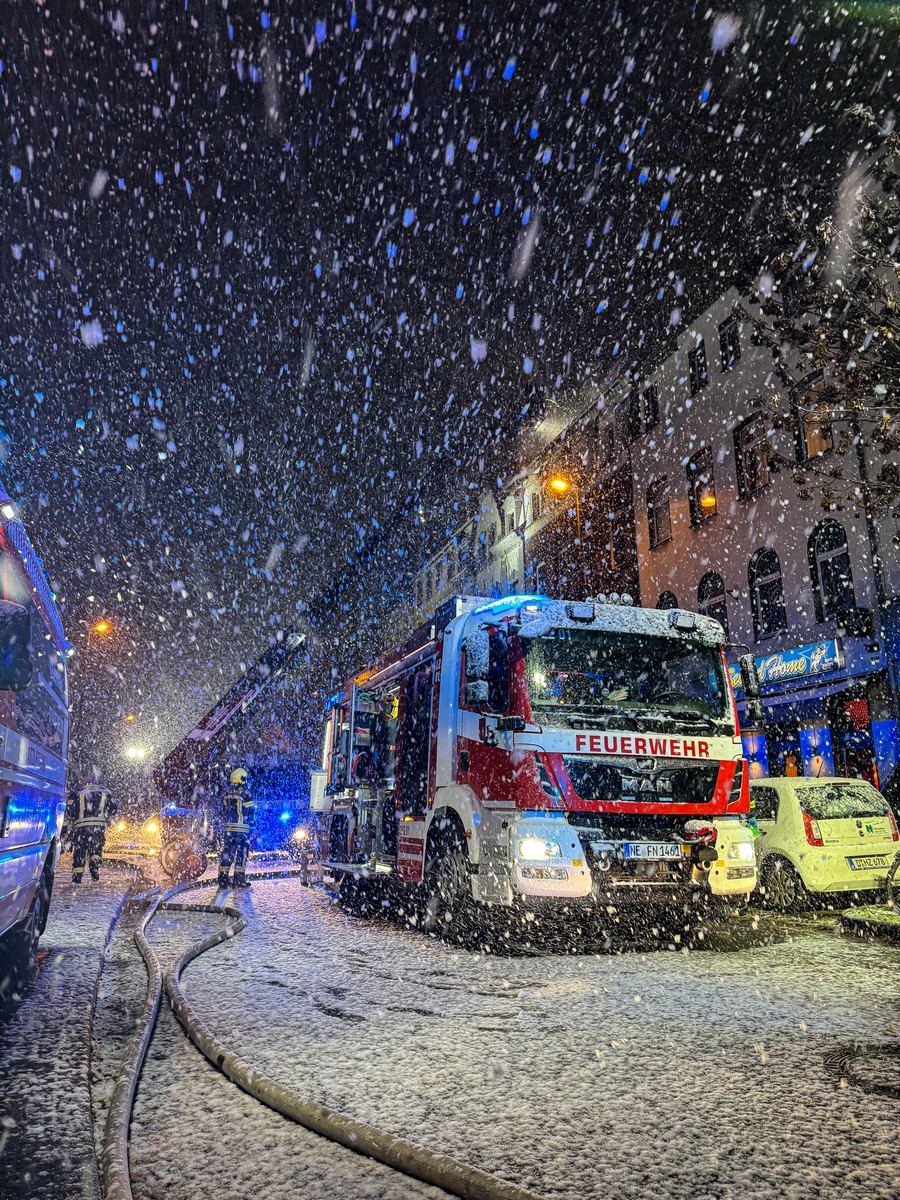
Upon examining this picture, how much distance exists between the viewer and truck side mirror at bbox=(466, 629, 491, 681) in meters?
7.46

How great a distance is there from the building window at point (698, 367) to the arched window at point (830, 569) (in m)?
7.00

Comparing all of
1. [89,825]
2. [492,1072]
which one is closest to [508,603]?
[492,1072]

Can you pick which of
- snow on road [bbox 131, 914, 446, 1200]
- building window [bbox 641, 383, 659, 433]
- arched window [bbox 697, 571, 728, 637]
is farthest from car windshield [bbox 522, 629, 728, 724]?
building window [bbox 641, 383, 659, 433]

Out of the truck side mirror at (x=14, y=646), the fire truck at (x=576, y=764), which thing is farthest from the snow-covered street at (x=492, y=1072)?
the truck side mirror at (x=14, y=646)

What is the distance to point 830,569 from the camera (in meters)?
18.8

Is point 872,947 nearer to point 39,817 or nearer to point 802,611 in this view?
point 39,817

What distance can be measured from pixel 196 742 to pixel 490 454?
73.3 feet

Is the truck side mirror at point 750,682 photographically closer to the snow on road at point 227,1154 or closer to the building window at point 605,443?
the snow on road at point 227,1154

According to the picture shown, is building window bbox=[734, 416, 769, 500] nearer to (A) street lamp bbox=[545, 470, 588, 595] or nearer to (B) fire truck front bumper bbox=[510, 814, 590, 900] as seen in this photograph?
(A) street lamp bbox=[545, 470, 588, 595]

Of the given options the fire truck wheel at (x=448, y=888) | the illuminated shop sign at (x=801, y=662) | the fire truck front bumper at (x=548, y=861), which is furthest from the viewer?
the illuminated shop sign at (x=801, y=662)

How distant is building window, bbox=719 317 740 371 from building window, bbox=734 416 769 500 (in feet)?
6.67

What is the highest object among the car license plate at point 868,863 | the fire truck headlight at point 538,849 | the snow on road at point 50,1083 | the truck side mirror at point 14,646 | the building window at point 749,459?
the building window at point 749,459

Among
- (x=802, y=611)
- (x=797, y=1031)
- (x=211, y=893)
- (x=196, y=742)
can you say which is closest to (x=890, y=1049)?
(x=797, y=1031)

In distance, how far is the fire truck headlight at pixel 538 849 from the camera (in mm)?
6852
